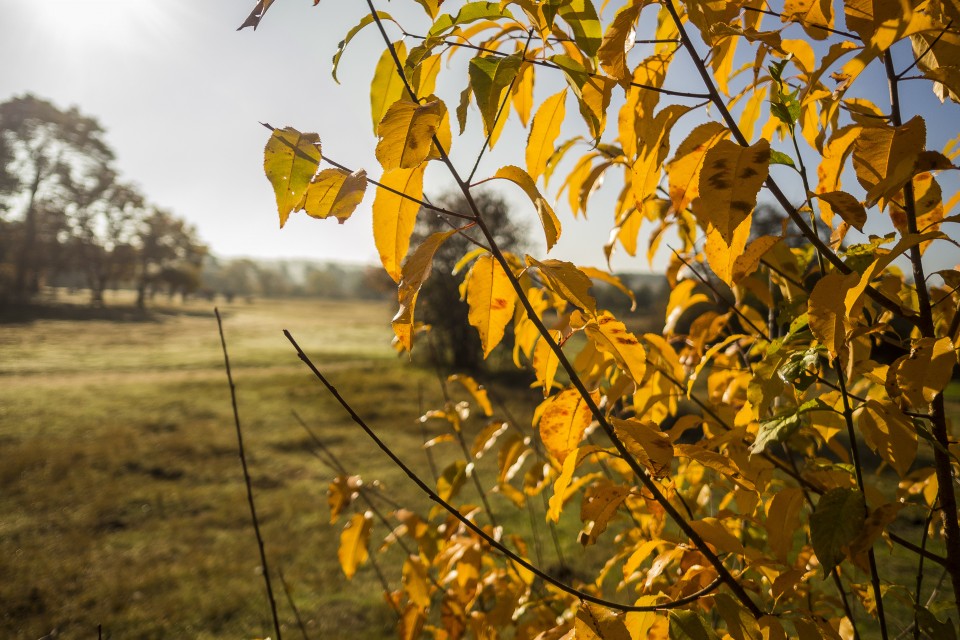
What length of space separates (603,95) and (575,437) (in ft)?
1.16

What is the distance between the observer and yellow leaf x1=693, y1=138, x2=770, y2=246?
437 mm

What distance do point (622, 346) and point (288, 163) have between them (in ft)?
1.17

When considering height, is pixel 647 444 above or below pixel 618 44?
below

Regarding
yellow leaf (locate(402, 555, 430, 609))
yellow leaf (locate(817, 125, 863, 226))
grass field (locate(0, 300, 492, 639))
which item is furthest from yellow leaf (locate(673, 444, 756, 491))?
yellow leaf (locate(402, 555, 430, 609))

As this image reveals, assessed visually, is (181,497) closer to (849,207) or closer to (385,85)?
(385,85)

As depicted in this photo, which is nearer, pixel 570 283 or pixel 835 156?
pixel 570 283

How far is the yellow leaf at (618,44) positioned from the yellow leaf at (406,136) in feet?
0.58

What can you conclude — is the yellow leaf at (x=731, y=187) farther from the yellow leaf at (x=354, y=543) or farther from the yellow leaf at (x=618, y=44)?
the yellow leaf at (x=354, y=543)

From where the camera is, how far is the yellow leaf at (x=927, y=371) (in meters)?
0.52

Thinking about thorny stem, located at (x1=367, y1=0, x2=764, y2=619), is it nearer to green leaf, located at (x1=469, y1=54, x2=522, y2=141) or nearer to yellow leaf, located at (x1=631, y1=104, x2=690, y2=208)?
green leaf, located at (x1=469, y1=54, x2=522, y2=141)

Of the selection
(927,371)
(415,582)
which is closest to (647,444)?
(927,371)

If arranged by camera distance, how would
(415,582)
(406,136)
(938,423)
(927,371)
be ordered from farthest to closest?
(415,582)
(938,423)
(927,371)
(406,136)

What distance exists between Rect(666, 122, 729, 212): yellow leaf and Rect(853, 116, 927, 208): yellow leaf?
0.39 feet

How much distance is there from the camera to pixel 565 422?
23.1 inches
